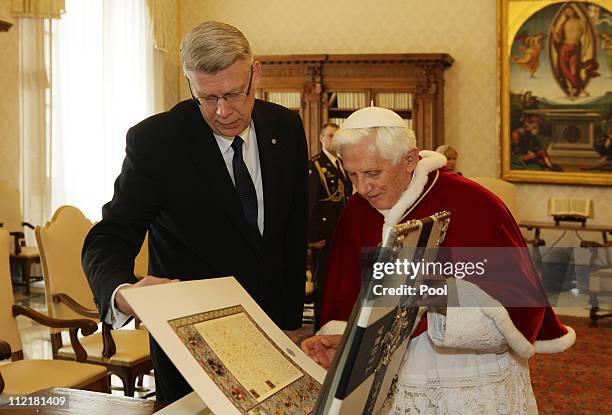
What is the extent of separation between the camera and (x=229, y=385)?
135 centimetres

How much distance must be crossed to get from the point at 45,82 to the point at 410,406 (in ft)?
26.3

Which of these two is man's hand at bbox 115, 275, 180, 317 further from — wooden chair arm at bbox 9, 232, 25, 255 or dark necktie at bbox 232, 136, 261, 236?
wooden chair arm at bbox 9, 232, 25, 255

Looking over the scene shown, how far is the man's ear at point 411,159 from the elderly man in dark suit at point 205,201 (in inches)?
14.0

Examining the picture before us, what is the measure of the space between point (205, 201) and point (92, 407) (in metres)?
0.64

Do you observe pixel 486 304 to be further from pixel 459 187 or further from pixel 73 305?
pixel 73 305

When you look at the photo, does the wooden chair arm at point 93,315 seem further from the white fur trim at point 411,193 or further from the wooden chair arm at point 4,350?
the white fur trim at point 411,193

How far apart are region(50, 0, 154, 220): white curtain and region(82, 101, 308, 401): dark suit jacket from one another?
24.8 feet

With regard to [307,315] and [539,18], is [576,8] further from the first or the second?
[307,315]

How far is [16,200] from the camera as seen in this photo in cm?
898

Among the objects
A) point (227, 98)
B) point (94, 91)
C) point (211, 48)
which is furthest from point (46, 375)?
point (94, 91)

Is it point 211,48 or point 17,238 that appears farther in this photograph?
point 17,238

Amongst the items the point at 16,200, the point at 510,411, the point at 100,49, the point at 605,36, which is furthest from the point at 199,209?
the point at 605,36

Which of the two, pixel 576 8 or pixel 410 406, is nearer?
pixel 410 406

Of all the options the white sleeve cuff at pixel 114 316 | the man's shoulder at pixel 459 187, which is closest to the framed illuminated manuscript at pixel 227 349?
the white sleeve cuff at pixel 114 316
